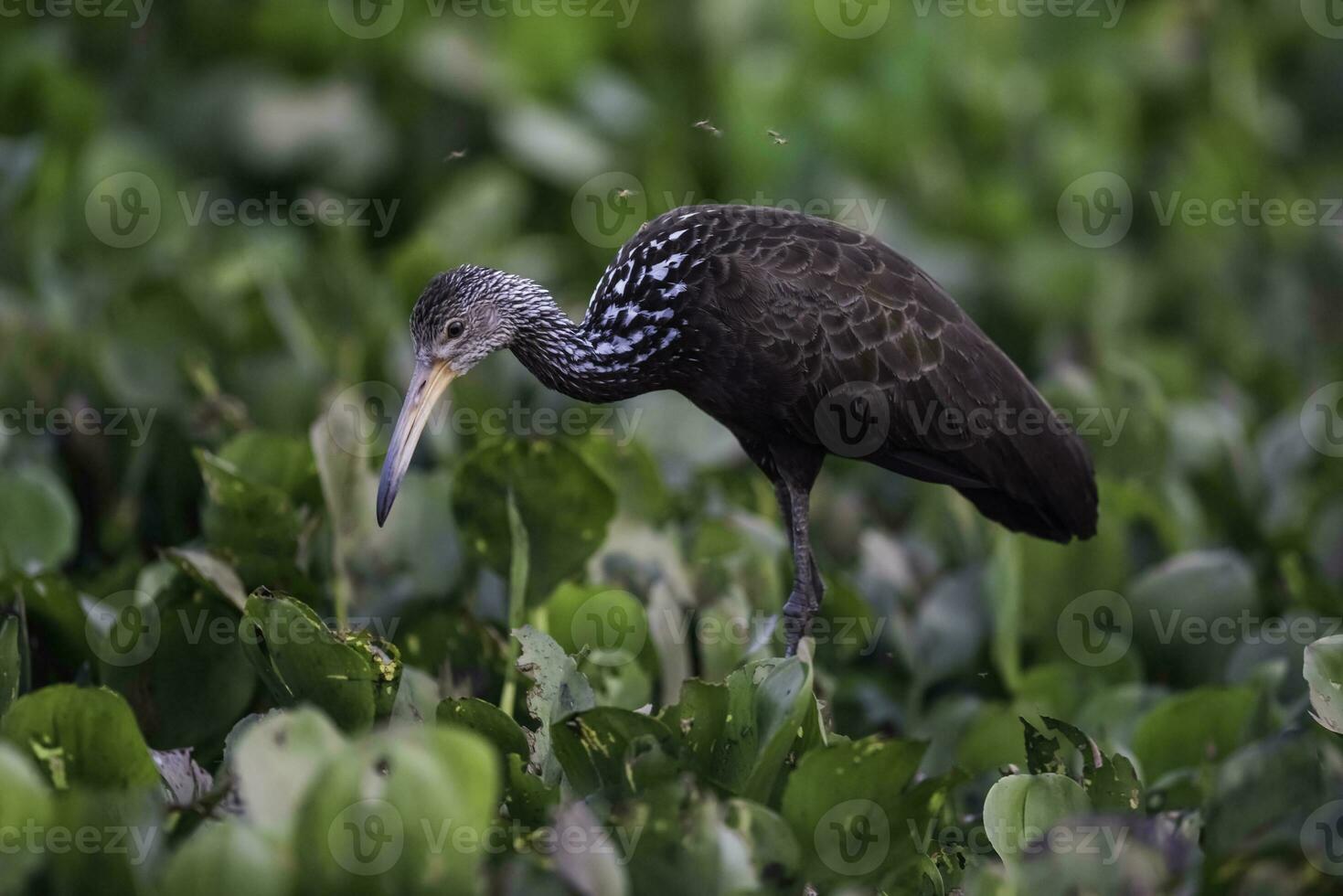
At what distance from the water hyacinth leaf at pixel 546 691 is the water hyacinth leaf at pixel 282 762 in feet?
2.71

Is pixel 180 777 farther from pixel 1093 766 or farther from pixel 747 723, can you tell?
pixel 1093 766

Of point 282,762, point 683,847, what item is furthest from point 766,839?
point 282,762

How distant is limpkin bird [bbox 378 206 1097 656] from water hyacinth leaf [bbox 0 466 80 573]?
1.42 m

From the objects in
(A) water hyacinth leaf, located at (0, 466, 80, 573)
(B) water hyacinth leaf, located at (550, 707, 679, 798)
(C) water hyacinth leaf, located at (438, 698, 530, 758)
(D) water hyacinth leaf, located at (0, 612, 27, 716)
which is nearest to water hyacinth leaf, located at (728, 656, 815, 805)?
(B) water hyacinth leaf, located at (550, 707, 679, 798)

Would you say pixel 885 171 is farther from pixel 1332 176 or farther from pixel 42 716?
pixel 42 716

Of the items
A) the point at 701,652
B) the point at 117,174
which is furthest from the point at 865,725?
the point at 117,174

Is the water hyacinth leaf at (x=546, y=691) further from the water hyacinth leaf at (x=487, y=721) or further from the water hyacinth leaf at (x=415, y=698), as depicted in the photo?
the water hyacinth leaf at (x=415, y=698)

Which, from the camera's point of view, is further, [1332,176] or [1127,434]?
[1332,176]

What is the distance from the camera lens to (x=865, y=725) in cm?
544

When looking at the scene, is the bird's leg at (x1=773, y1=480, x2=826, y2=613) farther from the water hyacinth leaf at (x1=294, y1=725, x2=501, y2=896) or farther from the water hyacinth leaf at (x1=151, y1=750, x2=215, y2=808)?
the water hyacinth leaf at (x1=294, y1=725, x2=501, y2=896)

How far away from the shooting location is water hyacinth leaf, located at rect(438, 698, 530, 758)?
402 centimetres

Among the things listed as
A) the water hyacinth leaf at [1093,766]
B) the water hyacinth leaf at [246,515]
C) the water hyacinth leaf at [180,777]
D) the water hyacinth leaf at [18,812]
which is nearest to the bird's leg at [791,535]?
the water hyacinth leaf at [1093,766]

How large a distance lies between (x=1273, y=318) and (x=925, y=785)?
6146mm

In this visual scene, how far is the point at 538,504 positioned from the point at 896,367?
3.70ft
